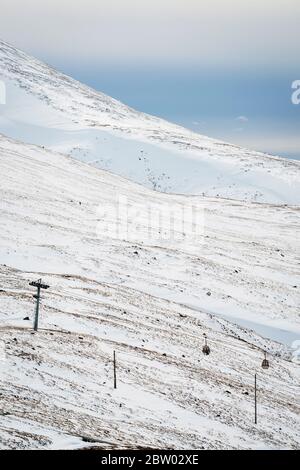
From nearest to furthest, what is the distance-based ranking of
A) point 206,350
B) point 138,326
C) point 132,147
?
point 206,350
point 138,326
point 132,147

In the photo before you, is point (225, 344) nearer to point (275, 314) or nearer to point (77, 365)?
point (275, 314)

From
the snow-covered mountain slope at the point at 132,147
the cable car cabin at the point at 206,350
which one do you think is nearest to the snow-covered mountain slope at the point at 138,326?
the cable car cabin at the point at 206,350

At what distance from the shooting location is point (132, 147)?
395 ft

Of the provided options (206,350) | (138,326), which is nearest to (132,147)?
(138,326)

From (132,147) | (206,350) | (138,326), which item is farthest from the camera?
(132,147)

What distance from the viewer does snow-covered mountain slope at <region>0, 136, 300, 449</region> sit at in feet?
84.9

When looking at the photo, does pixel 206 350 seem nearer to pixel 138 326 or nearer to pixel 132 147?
pixel 138 326

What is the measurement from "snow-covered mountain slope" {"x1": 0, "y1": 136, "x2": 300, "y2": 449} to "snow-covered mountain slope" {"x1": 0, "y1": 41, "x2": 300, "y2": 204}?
30.5 m

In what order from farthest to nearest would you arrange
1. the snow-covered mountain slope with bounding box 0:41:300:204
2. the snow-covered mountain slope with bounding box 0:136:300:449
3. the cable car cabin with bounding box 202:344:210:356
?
the snow-covered mountain slope with bounding box 0:41:300:204 < the cable car cabin with bounding box 202:344:210:356 < the snow-covered mountain slope with bounding box 0:136:300:449

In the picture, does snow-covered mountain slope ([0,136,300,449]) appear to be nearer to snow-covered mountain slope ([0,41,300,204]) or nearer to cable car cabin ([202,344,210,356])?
cable car cabin ([202,344,210,356])

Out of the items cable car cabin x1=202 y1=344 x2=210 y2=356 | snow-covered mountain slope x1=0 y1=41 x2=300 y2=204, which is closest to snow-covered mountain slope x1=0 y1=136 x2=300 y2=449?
cable car cabin x1=202 y1=344 x2=210 y2=356

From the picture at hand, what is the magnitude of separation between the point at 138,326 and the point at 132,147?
85.0 metres

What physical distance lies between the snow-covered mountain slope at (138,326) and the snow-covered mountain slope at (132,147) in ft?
100

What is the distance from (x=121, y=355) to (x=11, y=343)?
21.1 feet
